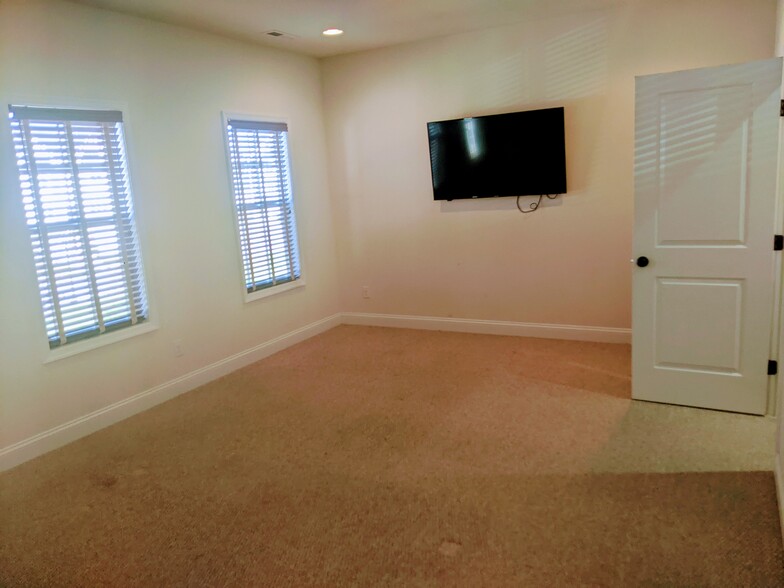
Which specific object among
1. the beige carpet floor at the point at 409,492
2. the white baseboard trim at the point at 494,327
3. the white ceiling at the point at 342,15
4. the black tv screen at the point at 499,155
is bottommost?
the beige carpet floor at the point at 409,492

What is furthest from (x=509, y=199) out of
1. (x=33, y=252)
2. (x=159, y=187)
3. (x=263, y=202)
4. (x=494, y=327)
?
(x=33, y=252)

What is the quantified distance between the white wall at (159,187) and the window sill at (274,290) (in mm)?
65

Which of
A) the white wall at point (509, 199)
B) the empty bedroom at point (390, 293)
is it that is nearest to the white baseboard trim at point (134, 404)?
the empty bedroom at point (390, 293)

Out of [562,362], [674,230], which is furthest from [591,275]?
[674,230]

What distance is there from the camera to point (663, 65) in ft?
14.3

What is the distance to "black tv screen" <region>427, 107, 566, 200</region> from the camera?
4754 mm

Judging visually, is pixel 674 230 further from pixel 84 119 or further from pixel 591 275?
pixel 84 119

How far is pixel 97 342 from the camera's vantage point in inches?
147

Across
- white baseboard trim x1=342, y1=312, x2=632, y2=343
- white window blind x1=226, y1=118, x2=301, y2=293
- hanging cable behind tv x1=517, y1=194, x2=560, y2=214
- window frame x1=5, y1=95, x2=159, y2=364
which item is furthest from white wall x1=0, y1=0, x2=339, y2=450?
hanging cable behind tv x1=517, y1=194, x2=560, y2=214

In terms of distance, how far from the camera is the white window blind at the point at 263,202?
15.9 feet

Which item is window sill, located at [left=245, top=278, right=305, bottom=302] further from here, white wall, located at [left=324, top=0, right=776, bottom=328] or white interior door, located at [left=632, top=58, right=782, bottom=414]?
white interior door, located at [left=632, top=58, right=782, bottom=414]

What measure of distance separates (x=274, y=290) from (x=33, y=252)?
6.87 feet

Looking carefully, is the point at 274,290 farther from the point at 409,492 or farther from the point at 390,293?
the point at 409,492

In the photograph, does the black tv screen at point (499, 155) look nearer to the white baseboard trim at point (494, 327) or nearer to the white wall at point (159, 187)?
the white baseboard trim at point (494, 327)
